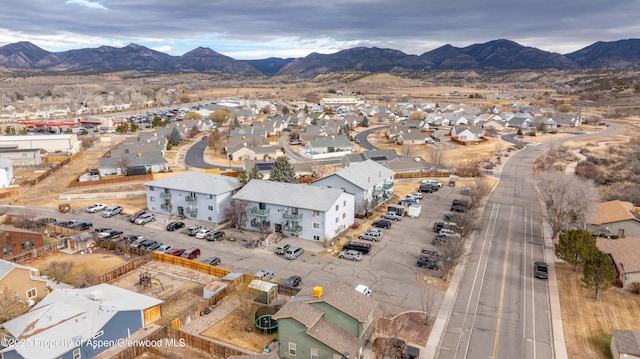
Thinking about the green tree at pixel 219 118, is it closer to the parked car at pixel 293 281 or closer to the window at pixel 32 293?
the window at pixel 32 293

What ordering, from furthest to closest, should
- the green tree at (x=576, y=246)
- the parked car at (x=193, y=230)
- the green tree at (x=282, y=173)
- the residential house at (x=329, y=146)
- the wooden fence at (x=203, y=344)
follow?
Answer: the residential house at (x=329, y=146) < the green tree at (x=282, y=173) < the parked car at (x=193, y=230) < the green tree at (x=576, y=246) < the wooden fence at (x=203, y=344)

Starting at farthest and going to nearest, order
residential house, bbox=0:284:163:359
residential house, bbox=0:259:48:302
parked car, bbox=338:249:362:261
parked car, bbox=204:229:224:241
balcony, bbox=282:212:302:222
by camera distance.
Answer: parked car, bbox=204:229:224:241
balcony, bbox=282:212:302:222
parked car, bbox=338:249:362:261
residential house, bbox=0:259:48:302
residential house, bbox=0:284:163:359

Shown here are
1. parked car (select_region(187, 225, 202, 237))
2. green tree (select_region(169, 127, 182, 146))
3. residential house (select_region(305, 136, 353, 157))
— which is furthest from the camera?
green tree (select_region(169, 127, 182, 146))

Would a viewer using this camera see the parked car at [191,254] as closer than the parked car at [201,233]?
Yes

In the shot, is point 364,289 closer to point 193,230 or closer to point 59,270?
point 193,230

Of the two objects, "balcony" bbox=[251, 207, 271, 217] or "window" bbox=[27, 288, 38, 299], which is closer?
"window" bbox=[27, 288, 38, 299]

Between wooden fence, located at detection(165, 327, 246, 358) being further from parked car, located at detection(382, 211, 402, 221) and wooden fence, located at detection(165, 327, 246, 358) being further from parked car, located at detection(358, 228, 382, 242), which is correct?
parked car, located at detection(382, 211, 402, 221)

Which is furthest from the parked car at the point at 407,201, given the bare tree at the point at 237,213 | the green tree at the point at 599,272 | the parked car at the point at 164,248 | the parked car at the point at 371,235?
the parked car at the point at 164,248

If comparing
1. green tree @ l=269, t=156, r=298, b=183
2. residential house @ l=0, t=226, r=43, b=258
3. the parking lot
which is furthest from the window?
green tree @ l=269, t=156, r=298, b=183
